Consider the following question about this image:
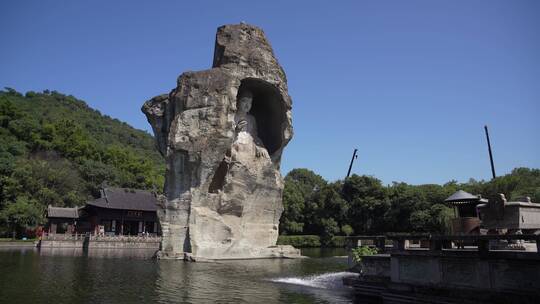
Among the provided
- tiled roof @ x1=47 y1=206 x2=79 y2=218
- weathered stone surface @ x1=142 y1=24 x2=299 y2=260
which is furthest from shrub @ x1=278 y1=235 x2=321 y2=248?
tiled roof @ x1=47 y1=206 x2=79 y2=218

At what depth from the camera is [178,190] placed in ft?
101

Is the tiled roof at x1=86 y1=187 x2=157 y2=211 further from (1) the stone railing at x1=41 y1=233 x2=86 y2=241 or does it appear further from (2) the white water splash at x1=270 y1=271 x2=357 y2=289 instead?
(2) the white water splash at x1=270 y1=271 x2=357 y2=289

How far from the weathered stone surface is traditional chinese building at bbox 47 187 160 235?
688 inches

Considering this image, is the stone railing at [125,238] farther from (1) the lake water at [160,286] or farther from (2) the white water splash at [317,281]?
(2) the white water splash at [317,281]

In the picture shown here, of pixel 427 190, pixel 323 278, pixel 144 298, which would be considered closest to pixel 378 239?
pixel 323 278

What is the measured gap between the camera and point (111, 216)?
49.3 m

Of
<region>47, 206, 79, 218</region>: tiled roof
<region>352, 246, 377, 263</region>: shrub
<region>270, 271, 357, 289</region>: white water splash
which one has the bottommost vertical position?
<region>270, 271, 357, 289</region>: white water splash

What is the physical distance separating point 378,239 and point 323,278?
5313mm

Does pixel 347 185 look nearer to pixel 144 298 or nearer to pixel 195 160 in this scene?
pixel 195 160

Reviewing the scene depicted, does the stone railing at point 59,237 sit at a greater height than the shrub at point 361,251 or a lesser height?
lesser

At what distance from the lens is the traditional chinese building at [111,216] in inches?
1893

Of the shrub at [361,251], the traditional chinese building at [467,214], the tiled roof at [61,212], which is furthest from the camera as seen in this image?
the tiled roof at [61,212]

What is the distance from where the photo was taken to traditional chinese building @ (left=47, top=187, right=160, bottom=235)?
48094 millimetres

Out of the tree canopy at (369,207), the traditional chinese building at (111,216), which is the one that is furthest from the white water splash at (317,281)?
the traditional chinese building at (111,216)
